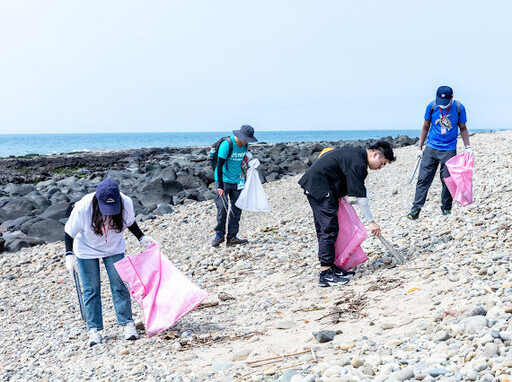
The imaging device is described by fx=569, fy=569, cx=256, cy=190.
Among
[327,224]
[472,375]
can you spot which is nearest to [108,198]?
[327,224]

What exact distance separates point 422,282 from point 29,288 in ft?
17.0

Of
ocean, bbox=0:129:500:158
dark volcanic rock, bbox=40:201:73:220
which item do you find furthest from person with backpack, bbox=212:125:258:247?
ocean, bbox=0:129:500:158

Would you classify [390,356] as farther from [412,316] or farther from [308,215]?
[308,215]

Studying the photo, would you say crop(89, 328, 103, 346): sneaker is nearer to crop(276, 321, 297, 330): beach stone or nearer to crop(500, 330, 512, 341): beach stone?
crop(276, 321, 297, 330): beach stone

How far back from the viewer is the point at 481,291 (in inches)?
163

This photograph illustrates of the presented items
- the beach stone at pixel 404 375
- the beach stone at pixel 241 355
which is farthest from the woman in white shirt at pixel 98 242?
the beach stone at pixel 404 375

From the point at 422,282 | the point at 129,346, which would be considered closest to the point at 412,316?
the point at 422,282

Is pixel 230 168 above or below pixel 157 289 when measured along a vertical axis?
above

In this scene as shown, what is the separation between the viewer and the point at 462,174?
709 centimetres

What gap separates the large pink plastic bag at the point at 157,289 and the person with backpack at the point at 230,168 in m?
2.57

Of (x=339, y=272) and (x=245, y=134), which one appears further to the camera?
(x=245, y=134)

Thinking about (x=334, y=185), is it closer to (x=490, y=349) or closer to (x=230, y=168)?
(x=230, y=168)

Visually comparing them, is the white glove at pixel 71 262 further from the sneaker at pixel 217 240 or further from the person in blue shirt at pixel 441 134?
the person in blue shirt at pixel 441 134

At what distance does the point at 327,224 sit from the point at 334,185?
1.23 feet
